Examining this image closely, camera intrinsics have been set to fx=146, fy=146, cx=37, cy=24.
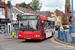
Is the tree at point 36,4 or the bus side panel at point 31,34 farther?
the tree at point 36,4

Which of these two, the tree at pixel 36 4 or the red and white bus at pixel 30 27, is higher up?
the tree at pixel 36 4

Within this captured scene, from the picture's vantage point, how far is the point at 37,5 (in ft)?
257

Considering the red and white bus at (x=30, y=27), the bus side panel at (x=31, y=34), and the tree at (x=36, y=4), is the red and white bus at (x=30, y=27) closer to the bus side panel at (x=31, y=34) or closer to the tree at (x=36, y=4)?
the bus side panel at (x=31, y=34)

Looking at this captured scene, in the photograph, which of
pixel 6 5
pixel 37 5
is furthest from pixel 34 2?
pixel 6 5

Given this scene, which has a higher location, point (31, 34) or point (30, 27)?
point (30, 27)

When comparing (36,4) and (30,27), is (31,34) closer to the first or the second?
(30,27)

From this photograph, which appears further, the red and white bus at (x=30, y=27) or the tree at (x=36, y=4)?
the tree at (x=36, y=4)

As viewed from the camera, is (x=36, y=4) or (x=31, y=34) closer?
(x=31, y=34)

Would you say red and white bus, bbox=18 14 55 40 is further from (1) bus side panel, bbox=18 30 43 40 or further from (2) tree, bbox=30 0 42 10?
(2) tree, bbox=30 0 42 10

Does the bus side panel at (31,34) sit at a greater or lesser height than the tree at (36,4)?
lesser

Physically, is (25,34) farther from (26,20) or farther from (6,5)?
(6,5)

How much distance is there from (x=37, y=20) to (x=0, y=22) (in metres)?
27.7

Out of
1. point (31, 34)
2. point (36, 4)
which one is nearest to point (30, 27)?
point (31, 34)

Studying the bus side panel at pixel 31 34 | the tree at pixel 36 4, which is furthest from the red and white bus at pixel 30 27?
the tree at pixel 36 4
